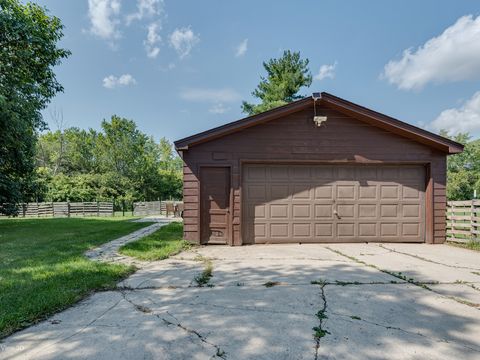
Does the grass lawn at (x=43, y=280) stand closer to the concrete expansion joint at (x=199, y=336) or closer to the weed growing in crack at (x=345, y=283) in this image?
the concrete expansion joint at (x=199, y=336)

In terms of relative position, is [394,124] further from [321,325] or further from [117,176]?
[117,176]

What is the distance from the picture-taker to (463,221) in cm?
809

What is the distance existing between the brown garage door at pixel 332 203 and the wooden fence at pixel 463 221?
0.87 m

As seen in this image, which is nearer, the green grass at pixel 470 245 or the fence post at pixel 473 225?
the green grass at pixel 470 245

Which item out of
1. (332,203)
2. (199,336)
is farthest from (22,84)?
(199,336)

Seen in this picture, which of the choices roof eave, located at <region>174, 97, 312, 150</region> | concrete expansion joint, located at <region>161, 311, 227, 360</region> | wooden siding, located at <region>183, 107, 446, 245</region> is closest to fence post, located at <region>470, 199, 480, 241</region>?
wooden siding, located at <region>183, 107, 446, 245</region>

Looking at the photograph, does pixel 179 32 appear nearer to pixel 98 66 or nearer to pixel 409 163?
pixel 98 66

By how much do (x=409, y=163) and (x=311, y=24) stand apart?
7.65m

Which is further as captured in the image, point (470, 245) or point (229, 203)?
point (229, 203)

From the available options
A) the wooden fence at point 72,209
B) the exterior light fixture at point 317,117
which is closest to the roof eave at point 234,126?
the exterior light fixture at point 317,117

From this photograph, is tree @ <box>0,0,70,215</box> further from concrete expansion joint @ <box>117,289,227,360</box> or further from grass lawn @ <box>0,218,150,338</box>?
concrete expansion joint @ <box>117,289,227,360</box>

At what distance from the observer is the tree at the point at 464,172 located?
28.7 m

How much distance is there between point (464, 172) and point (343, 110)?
98.6ft

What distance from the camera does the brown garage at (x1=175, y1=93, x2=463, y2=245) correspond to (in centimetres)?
746
